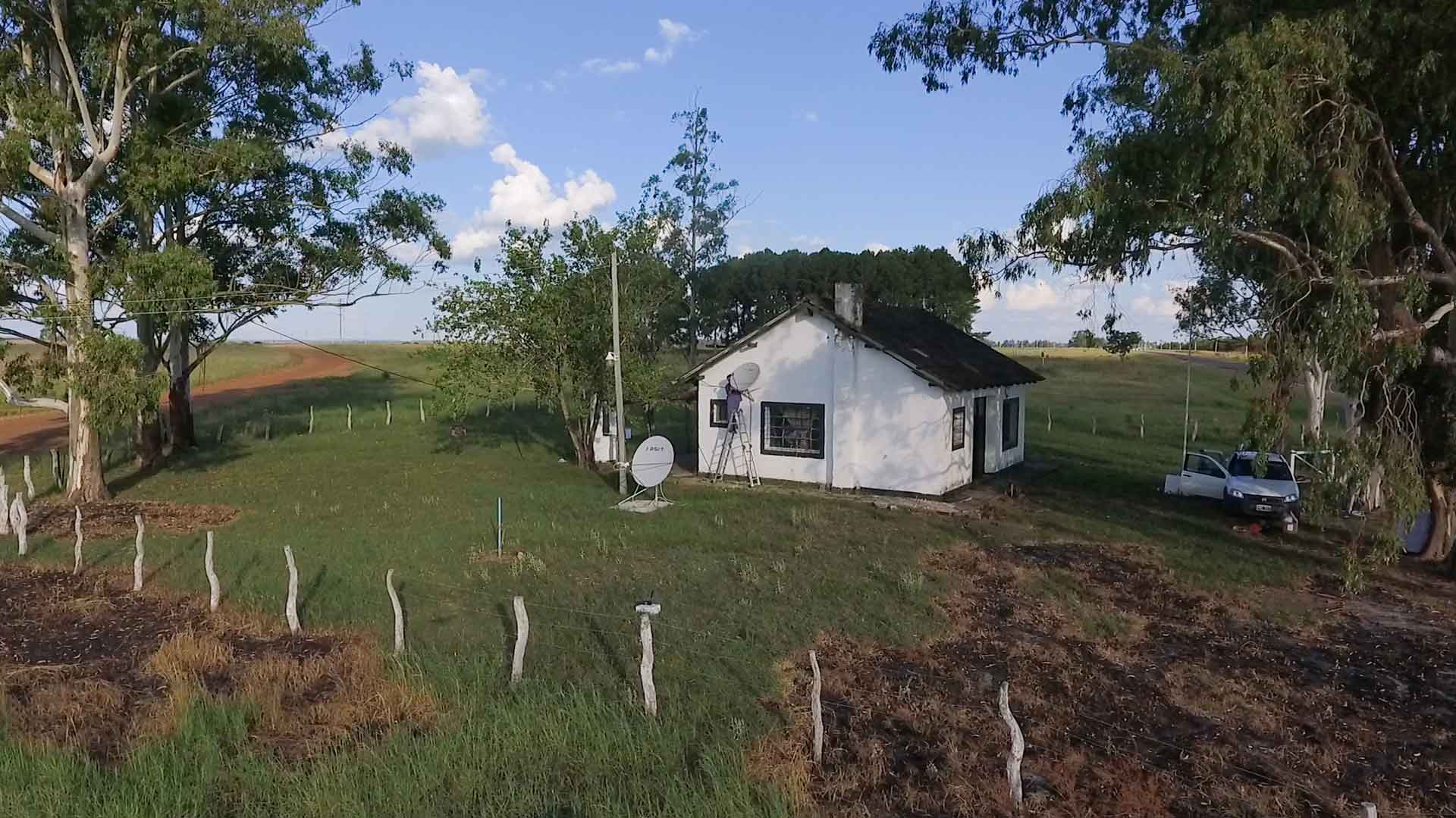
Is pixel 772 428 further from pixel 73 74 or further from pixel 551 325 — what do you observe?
pixel 73 74

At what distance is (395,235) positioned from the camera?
2739 centimetres

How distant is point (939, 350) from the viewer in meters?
24.4

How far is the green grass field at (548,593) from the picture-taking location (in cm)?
736

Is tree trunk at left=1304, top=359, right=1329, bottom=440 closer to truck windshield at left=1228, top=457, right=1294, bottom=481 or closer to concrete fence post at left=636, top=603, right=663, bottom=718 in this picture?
truck windshield at left=1228, top=457, right=1294, bottom=481

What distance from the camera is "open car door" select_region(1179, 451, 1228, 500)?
21.0 m


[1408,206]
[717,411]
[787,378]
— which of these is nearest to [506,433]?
[717,411]

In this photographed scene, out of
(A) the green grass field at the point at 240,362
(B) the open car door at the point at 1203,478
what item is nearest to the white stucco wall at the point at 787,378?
(B) the open car door at the point at 1203,478

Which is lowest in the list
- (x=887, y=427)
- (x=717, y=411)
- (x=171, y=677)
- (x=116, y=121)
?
(x=171, y=677)

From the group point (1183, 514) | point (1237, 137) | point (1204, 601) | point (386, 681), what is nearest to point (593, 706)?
point (386, 681)

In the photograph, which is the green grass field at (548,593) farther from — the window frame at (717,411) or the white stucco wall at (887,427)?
the window frame at (717,411)

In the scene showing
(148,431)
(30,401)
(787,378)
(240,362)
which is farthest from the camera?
(240,362)

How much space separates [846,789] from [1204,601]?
8.39 meters

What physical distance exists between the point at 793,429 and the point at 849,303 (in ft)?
12.2

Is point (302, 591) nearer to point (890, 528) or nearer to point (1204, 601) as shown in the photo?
point (890, 528)
